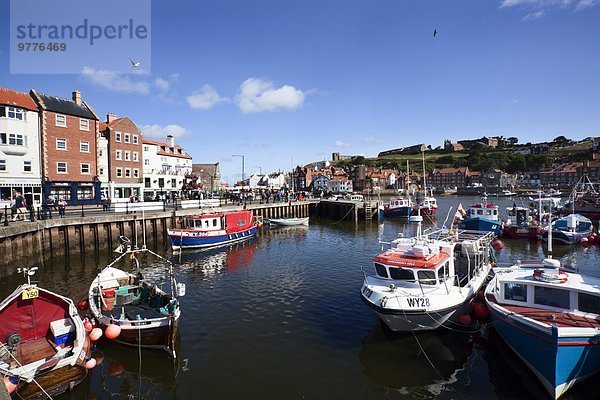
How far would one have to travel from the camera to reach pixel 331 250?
3200 centimetres

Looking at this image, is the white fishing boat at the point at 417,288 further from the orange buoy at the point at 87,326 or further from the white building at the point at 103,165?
the white building at the point at 103,165

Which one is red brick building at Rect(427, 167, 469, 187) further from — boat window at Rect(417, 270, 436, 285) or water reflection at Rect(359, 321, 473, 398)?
water reflection at Rect(359, 321, 473, 398)

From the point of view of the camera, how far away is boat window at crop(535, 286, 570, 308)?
39.2 feet

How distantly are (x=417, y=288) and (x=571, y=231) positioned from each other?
3075 cm

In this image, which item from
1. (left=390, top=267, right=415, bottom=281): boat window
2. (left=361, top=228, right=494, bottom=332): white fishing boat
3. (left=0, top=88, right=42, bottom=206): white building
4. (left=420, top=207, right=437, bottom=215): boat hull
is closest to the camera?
(left=361, top=228, right=494, bottom=332): white fishing boat

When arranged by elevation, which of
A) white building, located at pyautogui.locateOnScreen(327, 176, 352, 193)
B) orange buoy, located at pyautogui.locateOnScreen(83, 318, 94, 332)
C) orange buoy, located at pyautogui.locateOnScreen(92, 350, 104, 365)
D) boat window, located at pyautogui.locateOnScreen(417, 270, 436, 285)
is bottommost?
orange buoy, located at pyautogui.locateOnScreen(92, 350, 104, 365)

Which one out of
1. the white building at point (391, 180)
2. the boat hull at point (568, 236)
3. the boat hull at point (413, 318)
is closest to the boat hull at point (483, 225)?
the boat hull at point (568, 236)

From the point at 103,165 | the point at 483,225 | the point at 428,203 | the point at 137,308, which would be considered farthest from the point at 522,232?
the point at 103,165

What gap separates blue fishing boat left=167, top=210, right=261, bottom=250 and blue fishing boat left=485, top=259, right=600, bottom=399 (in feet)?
79.1

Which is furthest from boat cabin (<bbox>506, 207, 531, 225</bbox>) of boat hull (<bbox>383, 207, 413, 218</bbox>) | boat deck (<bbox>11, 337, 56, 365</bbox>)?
boat deck (<bbox>11, 337, 56, 365</bbox>)

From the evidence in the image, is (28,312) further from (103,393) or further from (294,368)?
(294,368)

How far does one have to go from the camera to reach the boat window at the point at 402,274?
47.4 ft

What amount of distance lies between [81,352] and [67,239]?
2107 cm

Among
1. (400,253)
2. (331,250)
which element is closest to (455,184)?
(331,250)
